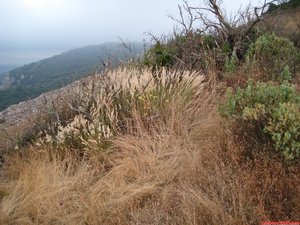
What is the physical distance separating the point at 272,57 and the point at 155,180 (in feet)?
13.6

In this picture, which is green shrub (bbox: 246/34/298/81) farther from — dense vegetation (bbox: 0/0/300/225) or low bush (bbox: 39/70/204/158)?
low bush (bbox: 39/70/204/158)

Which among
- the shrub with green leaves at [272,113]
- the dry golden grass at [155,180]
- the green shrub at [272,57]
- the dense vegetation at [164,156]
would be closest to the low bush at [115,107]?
the dense vegetation at [164,156]

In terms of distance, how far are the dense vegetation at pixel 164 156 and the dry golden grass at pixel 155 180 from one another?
0.01m

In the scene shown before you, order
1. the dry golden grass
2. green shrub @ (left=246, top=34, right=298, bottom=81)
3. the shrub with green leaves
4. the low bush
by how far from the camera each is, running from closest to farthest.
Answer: the dry golden grass → the shrub with green leaves → the low bush → green shrub @ (left=246, top=34, right=298, bottom=81)

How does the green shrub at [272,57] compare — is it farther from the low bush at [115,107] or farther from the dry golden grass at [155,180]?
the dry golden grass at [155,180]

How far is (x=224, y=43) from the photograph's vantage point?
916cm

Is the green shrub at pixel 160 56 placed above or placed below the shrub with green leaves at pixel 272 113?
below

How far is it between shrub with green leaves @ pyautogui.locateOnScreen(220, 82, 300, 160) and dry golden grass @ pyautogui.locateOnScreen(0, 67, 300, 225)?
220mm

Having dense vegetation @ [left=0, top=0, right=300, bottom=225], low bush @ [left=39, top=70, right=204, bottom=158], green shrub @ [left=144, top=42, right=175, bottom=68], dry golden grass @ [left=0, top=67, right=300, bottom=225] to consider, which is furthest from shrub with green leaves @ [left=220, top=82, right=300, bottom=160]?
green shrub @ [left=144, top=42, right=175, bottom=68]

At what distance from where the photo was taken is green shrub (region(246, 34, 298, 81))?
262 inches

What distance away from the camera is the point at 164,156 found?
4754mm

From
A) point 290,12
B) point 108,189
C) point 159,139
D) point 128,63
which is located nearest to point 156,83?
point 159,139

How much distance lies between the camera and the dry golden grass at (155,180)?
332 cm

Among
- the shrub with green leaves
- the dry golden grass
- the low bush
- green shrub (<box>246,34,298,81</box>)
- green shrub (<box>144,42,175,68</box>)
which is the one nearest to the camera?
the dry golden grass
